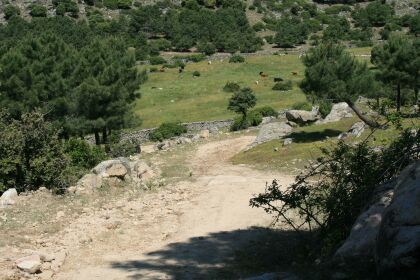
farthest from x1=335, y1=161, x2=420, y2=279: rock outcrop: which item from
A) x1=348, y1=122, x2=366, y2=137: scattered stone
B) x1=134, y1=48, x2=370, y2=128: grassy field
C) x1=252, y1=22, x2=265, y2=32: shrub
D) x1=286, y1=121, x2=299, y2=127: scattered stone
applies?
x1=252, y1=22, x2=265, y2=32: shrub

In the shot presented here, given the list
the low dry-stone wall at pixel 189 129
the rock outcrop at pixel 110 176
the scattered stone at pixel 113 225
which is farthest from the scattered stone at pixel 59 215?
the low dry-stone wall at pixel 189 129

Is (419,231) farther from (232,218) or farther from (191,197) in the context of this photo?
(191,197)

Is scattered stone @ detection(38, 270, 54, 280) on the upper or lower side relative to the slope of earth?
upper

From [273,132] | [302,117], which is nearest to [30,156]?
[273,132]

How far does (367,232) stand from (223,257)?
5.53 metres

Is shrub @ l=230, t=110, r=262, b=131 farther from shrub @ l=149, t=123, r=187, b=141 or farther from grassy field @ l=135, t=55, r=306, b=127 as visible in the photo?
grassy field @ l=135, t=55, r=306, b=127

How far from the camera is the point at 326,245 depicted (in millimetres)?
11992

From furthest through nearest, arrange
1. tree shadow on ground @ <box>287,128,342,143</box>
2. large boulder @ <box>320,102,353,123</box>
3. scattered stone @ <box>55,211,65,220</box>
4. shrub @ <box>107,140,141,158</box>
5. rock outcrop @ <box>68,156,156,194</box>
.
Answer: large boulder @ <box>320,102,353,123</box>, shrub @ <box>107,140,141,158</box>, tree shadow on ground @ <box>287,128,342,143</box>, rock outcrop @ <box>68,156,156,194</box>, scattered stone @ <box>55,211,65,220</box>

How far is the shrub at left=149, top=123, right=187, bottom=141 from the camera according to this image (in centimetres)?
4981

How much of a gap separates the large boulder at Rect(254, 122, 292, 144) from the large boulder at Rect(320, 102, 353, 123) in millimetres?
3755

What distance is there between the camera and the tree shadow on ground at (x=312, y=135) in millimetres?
34438

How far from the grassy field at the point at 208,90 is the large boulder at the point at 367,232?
1760 inches

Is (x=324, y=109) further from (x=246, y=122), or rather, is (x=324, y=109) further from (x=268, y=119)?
(x=246, y=122)

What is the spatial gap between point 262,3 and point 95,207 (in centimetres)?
14384
